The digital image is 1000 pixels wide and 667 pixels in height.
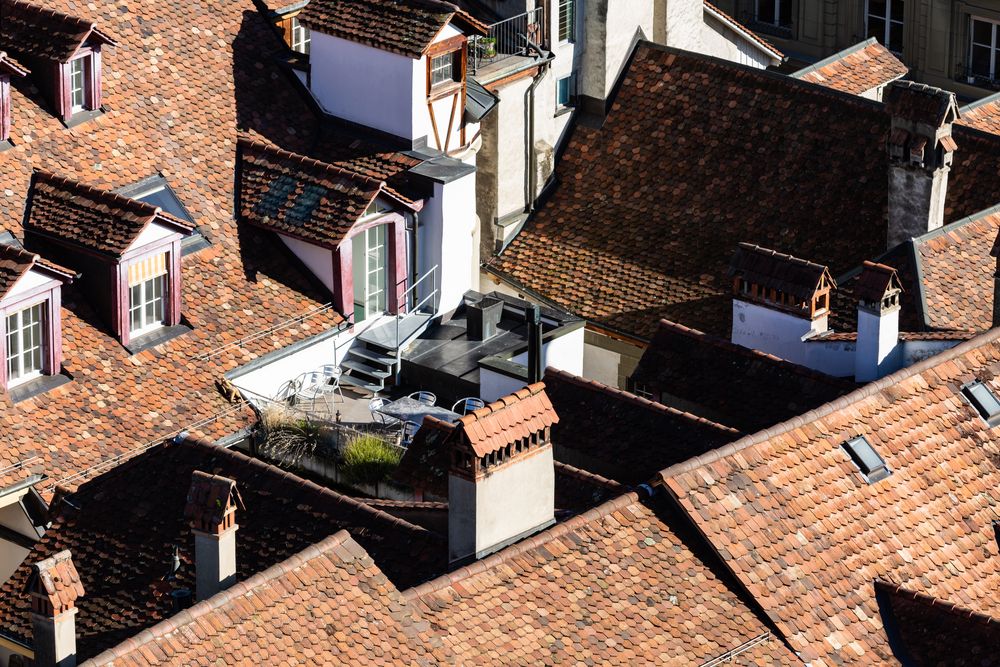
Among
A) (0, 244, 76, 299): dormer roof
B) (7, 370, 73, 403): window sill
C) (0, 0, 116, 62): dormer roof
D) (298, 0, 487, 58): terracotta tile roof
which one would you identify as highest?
(0, 0, 116, 62): dormer roof

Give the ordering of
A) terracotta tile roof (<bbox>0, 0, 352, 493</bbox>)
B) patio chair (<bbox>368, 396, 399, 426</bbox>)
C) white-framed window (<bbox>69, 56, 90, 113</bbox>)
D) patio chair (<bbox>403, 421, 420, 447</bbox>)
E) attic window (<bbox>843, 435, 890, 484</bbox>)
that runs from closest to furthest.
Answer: attic window (<bbox>843, 435, 890, 484</bbox>) < terracotta tile roof (<bbox>0, 0, 352, 493</bbox>) < patio chair (<bbox>403, 421, 420, 447</bbox>) < patio chair (<bbox>368, 396, 399, 426</bbox>) < white-framed window (<bbox>69, 56, 90, 113</bbox>)

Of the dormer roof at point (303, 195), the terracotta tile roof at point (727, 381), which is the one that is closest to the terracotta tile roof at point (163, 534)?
the dormer roof at point (303, 195)

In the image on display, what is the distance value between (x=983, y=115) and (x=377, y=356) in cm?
1612

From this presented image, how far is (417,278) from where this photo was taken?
53438 mm

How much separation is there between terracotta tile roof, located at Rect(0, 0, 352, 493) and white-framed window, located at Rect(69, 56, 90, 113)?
414 millimetres

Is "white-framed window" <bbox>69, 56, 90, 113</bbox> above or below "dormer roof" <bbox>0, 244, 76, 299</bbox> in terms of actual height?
above

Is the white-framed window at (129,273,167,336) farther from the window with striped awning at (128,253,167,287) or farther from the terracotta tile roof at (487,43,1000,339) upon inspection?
the terracotta tile roof at (487,43,1000,339)

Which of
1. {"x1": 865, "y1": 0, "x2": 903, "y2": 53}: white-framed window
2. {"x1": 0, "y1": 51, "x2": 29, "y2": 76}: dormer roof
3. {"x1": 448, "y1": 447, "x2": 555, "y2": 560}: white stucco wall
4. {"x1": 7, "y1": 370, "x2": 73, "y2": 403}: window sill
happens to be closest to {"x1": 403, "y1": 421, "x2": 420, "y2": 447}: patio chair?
{"x1": 7, "y1": 370, "x2": 73, "y2": 403}: window sill

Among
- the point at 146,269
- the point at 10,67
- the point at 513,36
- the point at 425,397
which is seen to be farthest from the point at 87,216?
the point at 513,36

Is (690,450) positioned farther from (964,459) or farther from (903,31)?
(903,31)

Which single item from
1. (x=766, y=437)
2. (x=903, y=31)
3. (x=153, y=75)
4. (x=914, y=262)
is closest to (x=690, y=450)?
(x=766, y=437)

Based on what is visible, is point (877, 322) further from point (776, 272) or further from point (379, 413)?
point (379, 413)

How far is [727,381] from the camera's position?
161 feet

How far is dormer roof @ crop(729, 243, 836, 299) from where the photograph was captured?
1950 inches
